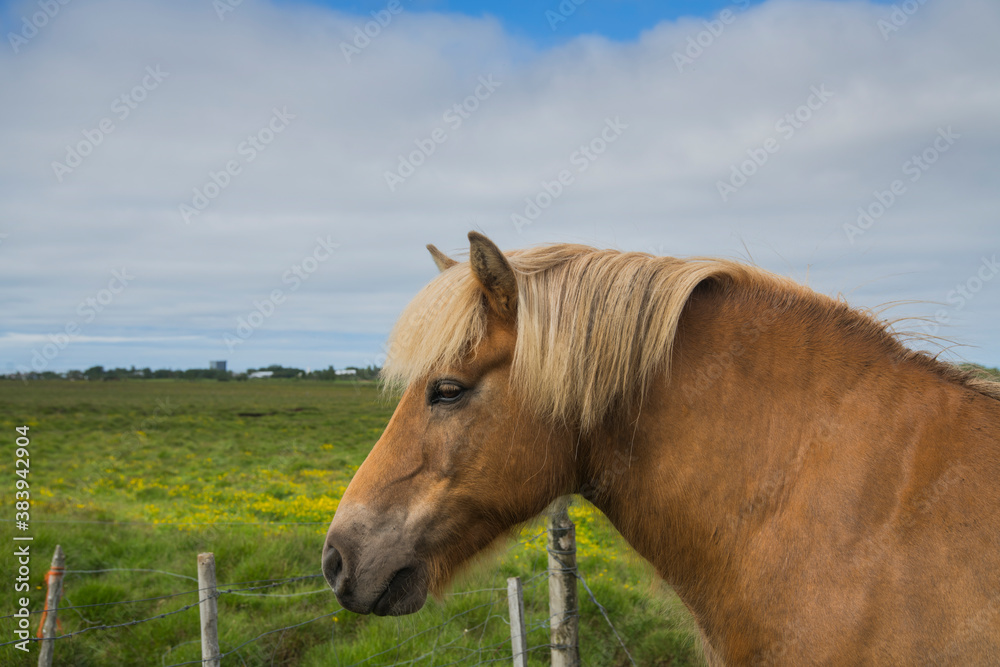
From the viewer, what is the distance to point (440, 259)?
2775 mm

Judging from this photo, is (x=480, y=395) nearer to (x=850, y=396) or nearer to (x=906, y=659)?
(x=850, y=396)

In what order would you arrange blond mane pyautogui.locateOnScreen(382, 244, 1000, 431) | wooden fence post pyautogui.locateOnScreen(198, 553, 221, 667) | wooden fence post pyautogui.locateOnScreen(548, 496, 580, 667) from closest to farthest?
blond mane pyautogui.locateOnScreen(382, 244, 1000, 431) < wooden fence post pyautogui.locateOnScreen(198, 553, 221, 667) < wooden fence post pyautogui.locateOnScreen(548, 496, 580, 667)

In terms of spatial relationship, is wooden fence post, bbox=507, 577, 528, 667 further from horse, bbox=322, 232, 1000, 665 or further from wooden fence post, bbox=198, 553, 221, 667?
horse, bbox=322, 232, 1000, 665

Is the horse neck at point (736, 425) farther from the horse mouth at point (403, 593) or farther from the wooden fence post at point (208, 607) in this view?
the wooden fence post at point (208, 607)

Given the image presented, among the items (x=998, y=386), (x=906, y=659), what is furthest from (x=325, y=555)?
(x=998, y=386)

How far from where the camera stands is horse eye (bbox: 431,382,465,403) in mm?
2217

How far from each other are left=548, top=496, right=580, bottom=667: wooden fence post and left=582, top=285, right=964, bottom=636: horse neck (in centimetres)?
211

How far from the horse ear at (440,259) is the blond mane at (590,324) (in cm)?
42

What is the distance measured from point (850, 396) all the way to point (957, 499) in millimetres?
389

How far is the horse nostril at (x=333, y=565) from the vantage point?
223 centimetres

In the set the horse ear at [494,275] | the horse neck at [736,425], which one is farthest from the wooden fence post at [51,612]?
the horse neck at [736,425]

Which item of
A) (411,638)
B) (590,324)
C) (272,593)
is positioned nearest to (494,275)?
(590,324)

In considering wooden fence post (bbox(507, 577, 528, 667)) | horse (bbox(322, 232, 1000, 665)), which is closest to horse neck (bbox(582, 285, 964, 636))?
horse (bbox(322, 232, 1000, 665))

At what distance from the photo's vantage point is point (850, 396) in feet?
6.43
